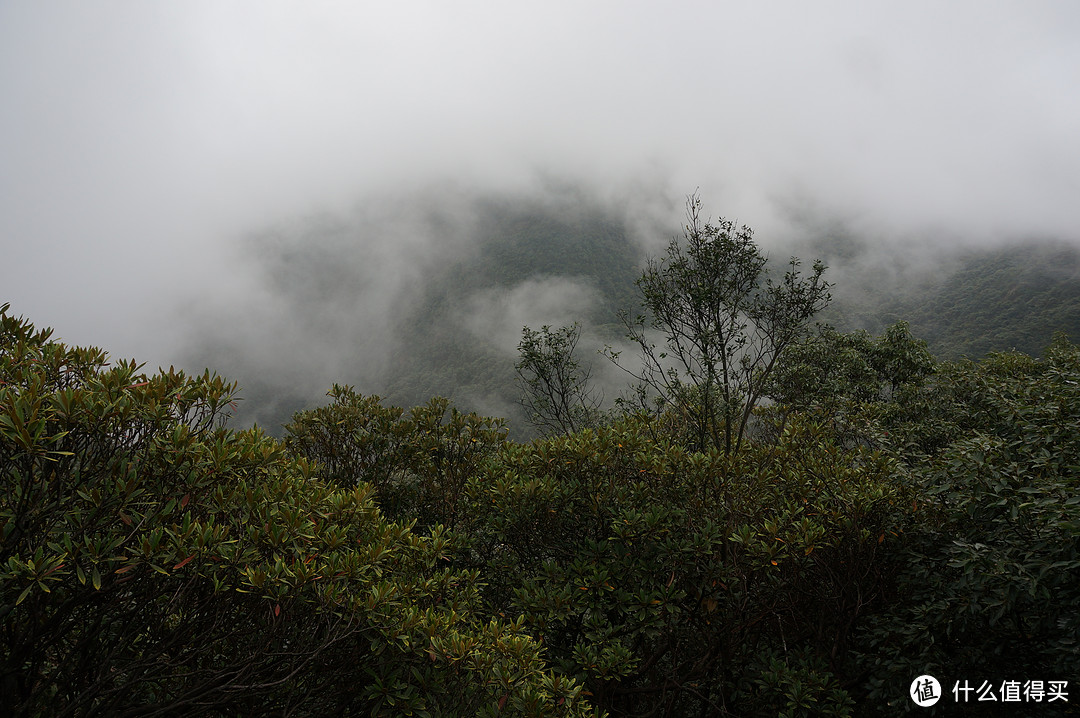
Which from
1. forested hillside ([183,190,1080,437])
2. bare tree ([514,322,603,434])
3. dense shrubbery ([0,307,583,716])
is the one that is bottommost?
dense shrubbery ([0,307,583,716])

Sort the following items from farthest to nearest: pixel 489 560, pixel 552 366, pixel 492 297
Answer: pixel 492 297, pixel 552 366, pixel 489 560

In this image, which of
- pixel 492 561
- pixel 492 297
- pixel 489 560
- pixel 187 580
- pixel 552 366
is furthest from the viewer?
pixel 492 297

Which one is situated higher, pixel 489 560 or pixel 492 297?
pixel 492 297

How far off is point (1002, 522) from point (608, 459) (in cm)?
376

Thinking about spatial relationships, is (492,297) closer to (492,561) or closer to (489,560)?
(489,560)

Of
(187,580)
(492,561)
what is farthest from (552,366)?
(187,580)

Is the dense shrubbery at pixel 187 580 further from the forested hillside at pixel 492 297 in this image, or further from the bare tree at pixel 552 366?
the forested hillside at pixel 492 297

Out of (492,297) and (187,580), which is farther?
(492,297)

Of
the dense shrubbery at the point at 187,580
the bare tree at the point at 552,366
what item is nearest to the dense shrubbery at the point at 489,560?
the dense shrubbery at the point at 187,580

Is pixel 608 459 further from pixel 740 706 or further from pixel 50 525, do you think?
pixel 50 525

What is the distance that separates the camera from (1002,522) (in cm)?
485

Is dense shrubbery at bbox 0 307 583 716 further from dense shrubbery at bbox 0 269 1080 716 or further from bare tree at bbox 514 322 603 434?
bare tree at bbox 514 322 603 434

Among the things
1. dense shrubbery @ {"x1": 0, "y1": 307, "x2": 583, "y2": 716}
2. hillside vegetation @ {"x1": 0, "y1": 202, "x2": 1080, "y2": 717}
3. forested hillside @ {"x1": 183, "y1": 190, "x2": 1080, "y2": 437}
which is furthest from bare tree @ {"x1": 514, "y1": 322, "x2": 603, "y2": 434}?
forested hillside @ {"x1": 183, "y1": 190, "x2": 1080, "y2": 437}

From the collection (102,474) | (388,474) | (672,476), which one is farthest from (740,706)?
(102,474)
